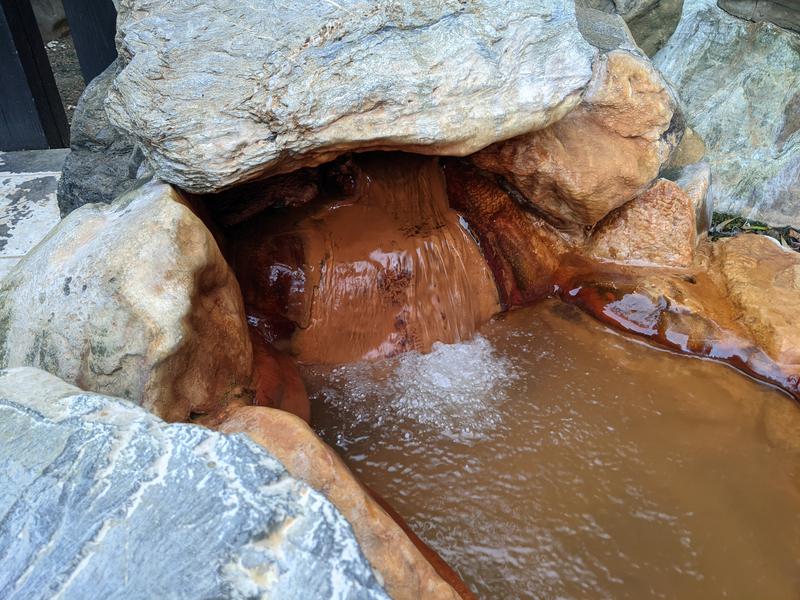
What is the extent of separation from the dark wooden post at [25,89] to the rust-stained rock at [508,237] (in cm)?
321

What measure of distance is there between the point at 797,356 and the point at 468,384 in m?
1.25

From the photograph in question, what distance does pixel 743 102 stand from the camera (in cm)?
379

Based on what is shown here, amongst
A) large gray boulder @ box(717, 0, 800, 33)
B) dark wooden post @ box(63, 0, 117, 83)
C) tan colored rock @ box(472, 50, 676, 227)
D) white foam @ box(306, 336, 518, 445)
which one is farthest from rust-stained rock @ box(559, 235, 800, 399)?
dark wooden post @ box(63, 0, 117, 83)

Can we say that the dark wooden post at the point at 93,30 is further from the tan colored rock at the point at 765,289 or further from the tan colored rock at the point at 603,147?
the tan colored rock at the point at 765,289

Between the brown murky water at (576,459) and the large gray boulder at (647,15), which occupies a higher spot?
the large gray boulder at (647,15)

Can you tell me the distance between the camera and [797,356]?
2.65 meters

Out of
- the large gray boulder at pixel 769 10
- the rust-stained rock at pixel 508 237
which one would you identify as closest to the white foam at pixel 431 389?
the rust-stained rock at pixel 508 237

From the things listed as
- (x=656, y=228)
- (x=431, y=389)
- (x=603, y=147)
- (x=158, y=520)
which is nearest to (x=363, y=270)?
(x=431, y=389)

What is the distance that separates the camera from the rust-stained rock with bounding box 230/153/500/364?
2.83m

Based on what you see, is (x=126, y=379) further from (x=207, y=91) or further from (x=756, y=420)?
(x=756, y=420)

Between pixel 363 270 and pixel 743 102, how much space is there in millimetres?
2407

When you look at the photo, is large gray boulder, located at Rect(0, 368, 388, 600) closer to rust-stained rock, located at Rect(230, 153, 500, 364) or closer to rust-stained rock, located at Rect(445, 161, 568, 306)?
rust-stained rock, located at Rect(230, 153, 500, 364)

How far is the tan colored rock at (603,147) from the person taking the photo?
2.76 meters

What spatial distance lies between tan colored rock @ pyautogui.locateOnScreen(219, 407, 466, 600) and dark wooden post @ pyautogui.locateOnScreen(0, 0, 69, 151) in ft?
12.7
